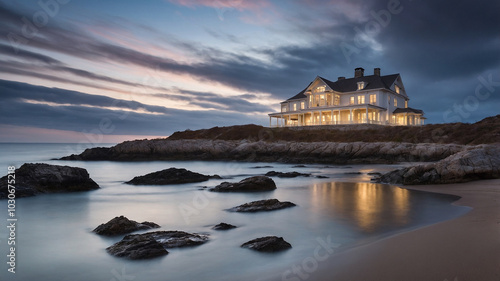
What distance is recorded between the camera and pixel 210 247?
19.3 ft

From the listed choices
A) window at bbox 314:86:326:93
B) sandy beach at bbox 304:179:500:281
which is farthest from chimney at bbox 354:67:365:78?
sandy beach at bbox 304:179:500:281

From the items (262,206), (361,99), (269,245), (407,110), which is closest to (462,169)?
(262,206)

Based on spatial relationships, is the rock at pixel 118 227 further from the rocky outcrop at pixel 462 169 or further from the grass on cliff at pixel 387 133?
the grass on cliff at pixel 387 133

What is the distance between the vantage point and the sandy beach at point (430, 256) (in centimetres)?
382

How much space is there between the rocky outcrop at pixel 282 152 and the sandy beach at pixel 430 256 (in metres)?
22.0

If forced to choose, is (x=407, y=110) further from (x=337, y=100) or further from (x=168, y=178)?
(x=168, y=178)

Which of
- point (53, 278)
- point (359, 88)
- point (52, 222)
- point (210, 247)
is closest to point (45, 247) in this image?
point (53, 278)

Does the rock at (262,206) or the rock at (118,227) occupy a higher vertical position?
the rock at (262,206)

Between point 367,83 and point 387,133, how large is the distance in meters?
11.9

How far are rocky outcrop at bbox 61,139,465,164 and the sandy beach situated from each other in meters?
22.0

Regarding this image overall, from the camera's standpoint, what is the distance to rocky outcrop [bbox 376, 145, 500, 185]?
38.4ft

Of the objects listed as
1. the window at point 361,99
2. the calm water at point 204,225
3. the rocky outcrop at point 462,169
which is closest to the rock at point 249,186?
the calm water at point 204,225

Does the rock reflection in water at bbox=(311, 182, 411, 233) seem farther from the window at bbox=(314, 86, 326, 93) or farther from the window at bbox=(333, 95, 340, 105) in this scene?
the window at bbox=(314, 86, 326, 93)

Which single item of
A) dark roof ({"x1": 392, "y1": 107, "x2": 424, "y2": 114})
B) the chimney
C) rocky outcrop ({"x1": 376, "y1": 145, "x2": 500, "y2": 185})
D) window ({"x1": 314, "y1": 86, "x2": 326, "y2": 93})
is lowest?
rocky outcrop ({"x1": 376, "y1": 145, "x2": 500, "y2": 185})
